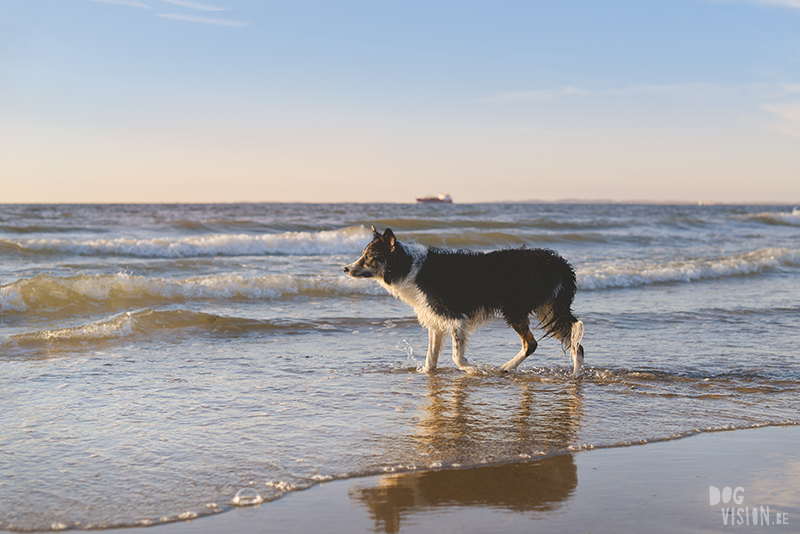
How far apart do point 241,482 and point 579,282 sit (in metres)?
11.4

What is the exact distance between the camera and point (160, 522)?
3381 millimetres

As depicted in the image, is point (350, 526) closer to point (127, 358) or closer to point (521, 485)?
point (521, 485)

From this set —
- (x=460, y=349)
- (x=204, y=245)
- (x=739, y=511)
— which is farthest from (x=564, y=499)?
(x=204, y=245)

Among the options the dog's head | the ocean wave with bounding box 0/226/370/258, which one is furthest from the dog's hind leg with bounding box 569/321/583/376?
the ocean wave with bounding box 0/226/370/258

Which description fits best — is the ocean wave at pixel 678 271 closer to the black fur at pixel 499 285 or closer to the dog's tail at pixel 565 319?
the dog's tail at pixel 565 319

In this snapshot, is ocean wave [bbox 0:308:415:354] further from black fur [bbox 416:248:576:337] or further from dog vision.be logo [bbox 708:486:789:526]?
dog vision.be logo [bbox 708:486:789:526]

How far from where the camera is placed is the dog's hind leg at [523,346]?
Answer: 6.98 meters

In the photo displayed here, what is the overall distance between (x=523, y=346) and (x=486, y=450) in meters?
2.64

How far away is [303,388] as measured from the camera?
6148 mm

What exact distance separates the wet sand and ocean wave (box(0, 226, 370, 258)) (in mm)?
18875

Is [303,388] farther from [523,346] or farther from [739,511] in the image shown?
[739,511]

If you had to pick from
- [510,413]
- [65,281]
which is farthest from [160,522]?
[65,281]

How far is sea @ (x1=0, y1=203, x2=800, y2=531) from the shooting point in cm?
403

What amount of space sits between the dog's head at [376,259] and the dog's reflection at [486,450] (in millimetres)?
1394
